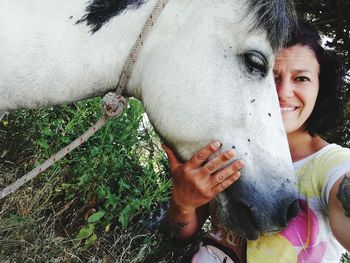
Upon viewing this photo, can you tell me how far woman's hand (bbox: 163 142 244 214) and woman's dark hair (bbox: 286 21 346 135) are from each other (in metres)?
0.65

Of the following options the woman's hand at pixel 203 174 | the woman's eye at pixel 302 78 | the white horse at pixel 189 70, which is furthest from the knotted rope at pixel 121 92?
the woman's eye at pixel 302 78

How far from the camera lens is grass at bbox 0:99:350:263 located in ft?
8.18

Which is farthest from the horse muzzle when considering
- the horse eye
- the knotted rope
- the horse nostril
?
the knotted rope

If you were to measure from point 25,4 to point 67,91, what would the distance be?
0.34 meters

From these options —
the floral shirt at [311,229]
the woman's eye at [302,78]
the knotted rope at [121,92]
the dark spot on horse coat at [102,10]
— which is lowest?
the floral shirt at [311,229]

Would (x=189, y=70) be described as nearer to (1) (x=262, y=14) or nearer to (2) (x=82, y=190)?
(1) (x=262, y=14)

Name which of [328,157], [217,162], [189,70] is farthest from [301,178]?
[189,70]

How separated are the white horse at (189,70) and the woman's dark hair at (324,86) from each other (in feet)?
1.27

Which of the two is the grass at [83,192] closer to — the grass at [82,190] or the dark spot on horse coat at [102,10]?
the grass at [82,190]

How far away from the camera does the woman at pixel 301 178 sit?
5.07 feet

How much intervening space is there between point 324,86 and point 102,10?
1.17 m

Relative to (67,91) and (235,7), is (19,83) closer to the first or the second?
(67,91)

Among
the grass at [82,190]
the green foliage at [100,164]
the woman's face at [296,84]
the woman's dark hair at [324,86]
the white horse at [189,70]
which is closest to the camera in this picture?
the white horse at [189,70]

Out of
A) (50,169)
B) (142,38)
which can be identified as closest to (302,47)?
(142,38)
